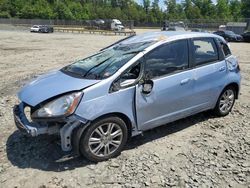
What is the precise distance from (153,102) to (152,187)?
1.28 metres

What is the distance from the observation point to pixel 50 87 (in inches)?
171

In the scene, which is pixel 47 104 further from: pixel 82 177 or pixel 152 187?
pixel 152 187

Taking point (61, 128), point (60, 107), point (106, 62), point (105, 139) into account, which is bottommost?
point (105, 139)

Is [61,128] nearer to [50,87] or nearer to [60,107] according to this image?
[60,107]

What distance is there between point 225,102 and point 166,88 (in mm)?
1820

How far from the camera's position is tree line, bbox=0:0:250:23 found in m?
86.9

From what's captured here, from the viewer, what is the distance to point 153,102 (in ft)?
15.1

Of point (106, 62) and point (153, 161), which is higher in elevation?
point (106, 62)

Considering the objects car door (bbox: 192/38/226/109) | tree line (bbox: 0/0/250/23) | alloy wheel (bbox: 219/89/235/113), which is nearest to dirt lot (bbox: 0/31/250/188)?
alloy wheel (bbox: 219/89/235/113)

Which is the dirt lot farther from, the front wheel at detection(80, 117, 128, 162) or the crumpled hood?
the crumpled hood

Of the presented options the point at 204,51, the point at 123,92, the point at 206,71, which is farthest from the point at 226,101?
the point at 123,92

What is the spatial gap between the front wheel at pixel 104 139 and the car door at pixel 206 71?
154 centimetres

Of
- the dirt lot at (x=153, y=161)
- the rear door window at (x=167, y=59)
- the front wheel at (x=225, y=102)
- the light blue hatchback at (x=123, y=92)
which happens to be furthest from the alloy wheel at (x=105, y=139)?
the front wheel at (x=225, y=102)

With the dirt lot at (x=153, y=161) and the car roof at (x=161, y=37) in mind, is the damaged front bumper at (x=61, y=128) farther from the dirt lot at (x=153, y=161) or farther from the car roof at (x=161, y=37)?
the car roof at (x=161, y=37)
